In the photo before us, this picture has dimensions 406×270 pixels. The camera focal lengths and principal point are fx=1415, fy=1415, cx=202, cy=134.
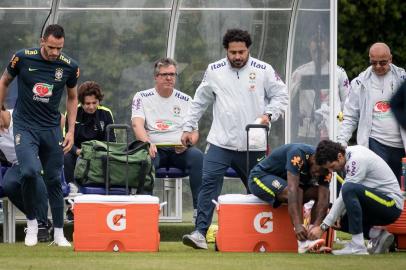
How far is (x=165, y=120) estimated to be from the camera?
52.2 ft

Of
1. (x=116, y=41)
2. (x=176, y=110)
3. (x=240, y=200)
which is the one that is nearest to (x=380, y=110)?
(x=240, y=200)

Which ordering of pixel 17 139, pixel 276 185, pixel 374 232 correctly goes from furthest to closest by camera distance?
pixel 17 139
pixel 374 232
pixel 276 185

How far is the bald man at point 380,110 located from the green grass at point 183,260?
1613 millimetres

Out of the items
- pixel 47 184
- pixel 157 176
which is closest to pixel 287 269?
pixel 47 184

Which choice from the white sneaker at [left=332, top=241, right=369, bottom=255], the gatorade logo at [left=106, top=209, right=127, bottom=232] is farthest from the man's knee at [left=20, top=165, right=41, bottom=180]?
the white sneaker at [left=332, top=241, right=369, bottom=255]

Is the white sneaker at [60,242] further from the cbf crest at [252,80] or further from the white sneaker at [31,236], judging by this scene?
the cbf crest at [252,80]

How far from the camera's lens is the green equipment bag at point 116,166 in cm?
1429

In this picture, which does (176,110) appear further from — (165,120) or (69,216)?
(69,216)

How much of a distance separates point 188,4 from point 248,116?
423 centimetres

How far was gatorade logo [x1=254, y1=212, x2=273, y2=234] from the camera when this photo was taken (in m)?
12.9

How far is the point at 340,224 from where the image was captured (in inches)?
514

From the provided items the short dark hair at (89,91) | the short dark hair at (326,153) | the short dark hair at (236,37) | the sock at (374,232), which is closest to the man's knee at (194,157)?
the short dark hair at (89,91)

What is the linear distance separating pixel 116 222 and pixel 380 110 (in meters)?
3.15

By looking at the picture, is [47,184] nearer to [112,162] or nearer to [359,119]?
[112,162]
